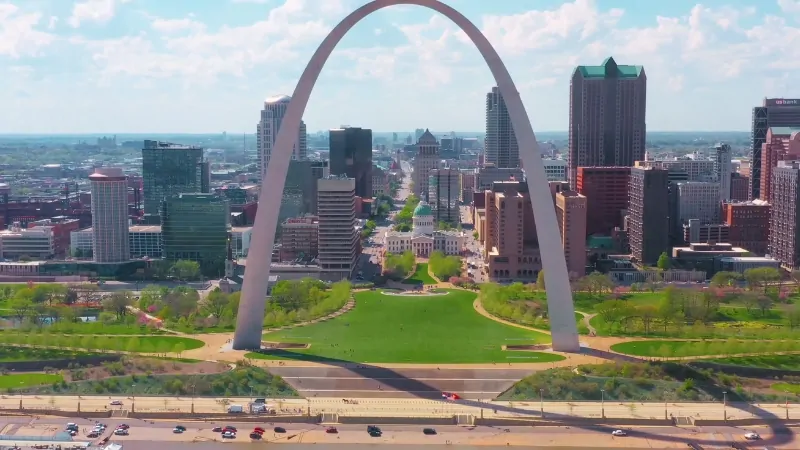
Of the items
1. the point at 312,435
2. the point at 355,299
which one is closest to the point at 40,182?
the point at 355,299

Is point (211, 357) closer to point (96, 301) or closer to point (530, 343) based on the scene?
point (530, 343)

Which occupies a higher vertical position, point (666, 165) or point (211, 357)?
point (666, 165)

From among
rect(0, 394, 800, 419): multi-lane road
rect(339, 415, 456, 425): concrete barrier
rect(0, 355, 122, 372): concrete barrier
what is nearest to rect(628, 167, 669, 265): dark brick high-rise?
rect(0, 394, 800, 419): multi-lane road

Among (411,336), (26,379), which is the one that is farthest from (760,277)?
(26,379)

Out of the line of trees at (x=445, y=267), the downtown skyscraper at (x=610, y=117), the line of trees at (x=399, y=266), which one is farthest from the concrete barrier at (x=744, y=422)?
the downtown skyscraper at (x=610, y=117)

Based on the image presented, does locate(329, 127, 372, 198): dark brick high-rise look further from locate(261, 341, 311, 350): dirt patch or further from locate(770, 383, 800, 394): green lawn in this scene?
locate(770, 383, 800, 394): green lawn
